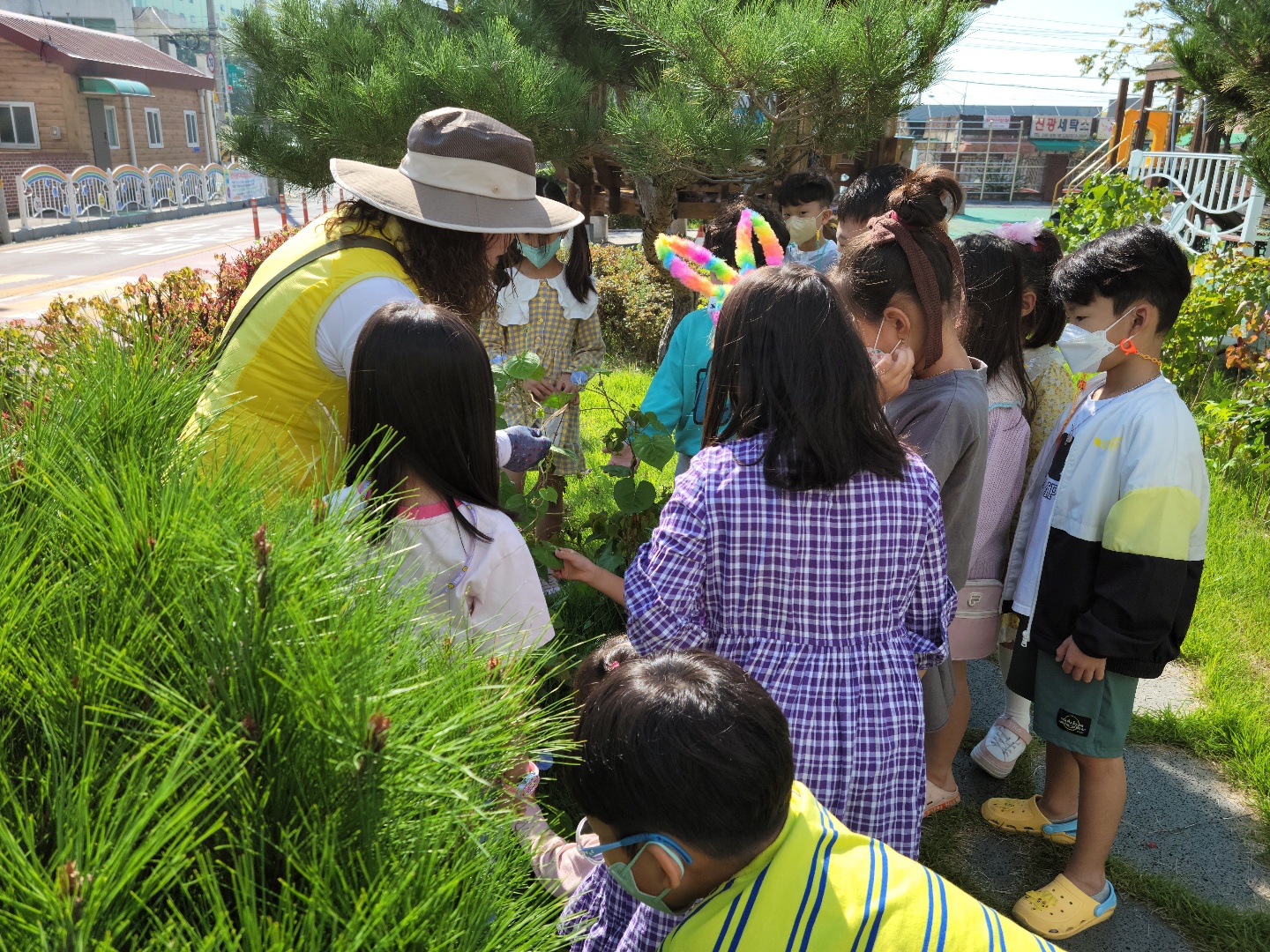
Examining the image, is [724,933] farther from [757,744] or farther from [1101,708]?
[1101,708]

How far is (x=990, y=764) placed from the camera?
99.7 inches

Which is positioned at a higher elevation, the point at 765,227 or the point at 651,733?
the point at 765,227

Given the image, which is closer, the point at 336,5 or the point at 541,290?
the point at 541,290

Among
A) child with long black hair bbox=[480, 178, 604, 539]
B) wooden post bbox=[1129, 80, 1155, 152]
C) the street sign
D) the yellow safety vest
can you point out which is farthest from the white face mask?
the street sign

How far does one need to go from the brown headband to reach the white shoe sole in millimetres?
1272

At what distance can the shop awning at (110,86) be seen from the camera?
90.3 feet

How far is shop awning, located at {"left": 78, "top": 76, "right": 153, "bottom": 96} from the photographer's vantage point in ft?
90.3

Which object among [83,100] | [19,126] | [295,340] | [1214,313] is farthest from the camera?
[83,100]

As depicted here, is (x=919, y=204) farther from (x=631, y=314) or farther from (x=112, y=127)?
(x=112, y=127)

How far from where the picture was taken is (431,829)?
24.0 inches

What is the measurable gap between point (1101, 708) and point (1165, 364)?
3876mm

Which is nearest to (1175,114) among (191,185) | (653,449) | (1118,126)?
(1118,126)

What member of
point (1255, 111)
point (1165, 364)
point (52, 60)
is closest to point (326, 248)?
point (1255, 111)

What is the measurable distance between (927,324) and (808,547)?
26.3 inches
